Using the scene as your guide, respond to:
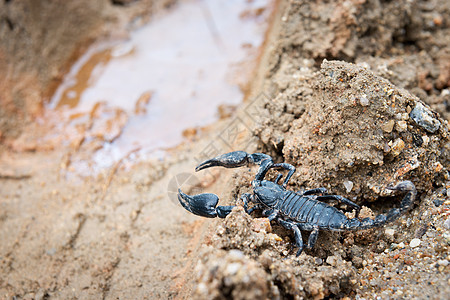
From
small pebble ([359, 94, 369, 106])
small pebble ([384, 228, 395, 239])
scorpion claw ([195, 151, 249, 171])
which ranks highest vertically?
small pebble ([359, 94, 369, 106])

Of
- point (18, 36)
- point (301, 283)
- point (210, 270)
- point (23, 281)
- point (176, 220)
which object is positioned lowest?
point (176, 220)

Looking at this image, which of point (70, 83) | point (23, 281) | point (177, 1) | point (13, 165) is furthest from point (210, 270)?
point (177, 1)

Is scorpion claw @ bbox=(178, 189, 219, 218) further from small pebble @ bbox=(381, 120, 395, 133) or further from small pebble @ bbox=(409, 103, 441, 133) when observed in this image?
small pebble @ bbox=(409, 103, 441, 133)

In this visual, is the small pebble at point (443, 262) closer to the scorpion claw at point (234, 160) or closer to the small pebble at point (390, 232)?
the small pebble at point (390, 232)

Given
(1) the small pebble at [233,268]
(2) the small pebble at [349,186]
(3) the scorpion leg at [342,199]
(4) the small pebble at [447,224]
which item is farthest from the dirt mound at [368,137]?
(1) the small pebble at [233,268]

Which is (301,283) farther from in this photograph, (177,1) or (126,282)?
(177,1)

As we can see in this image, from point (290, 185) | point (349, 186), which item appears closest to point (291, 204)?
point (290, 185)

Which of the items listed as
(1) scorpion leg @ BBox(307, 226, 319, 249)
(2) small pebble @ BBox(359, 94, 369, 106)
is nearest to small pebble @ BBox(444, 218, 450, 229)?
(1) scorpion leg @ BBox(307, 226, 319, 249)

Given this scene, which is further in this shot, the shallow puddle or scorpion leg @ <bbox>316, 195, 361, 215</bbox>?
the shallow puddle
